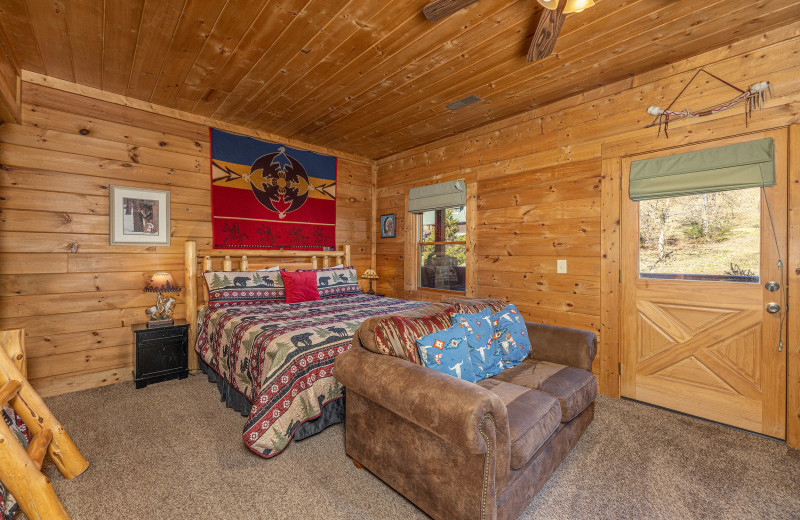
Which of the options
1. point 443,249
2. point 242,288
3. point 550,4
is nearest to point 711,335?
point 550,4

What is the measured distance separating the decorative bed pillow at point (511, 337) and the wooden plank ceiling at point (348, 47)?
1.91 metres

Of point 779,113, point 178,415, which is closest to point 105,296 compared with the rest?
point 178,415

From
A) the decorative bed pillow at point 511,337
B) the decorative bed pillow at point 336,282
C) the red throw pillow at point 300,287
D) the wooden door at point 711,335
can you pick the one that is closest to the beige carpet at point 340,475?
the wooden door at point 711,335

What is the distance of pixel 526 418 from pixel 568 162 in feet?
8.32

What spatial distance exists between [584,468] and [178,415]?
274 cm

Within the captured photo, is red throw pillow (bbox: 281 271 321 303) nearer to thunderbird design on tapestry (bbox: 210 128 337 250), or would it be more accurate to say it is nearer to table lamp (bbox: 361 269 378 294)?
thunderbird design on tapestry (bbox: 210 128 337 250)

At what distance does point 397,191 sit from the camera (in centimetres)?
497

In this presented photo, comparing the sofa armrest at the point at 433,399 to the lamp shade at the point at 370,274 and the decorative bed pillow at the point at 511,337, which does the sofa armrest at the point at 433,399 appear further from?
the lamp shade at the point at 370,274

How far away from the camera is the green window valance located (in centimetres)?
415

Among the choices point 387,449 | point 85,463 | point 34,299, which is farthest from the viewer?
point 34,299

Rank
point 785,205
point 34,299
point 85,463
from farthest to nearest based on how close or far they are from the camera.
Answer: point 34,299
point 785,205
point 85,463

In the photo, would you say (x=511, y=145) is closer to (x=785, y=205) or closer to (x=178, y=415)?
(x=785, y=205)

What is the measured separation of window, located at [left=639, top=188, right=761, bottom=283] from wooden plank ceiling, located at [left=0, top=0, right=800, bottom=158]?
1.09 metres

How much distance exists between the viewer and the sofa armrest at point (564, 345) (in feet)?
7.75
